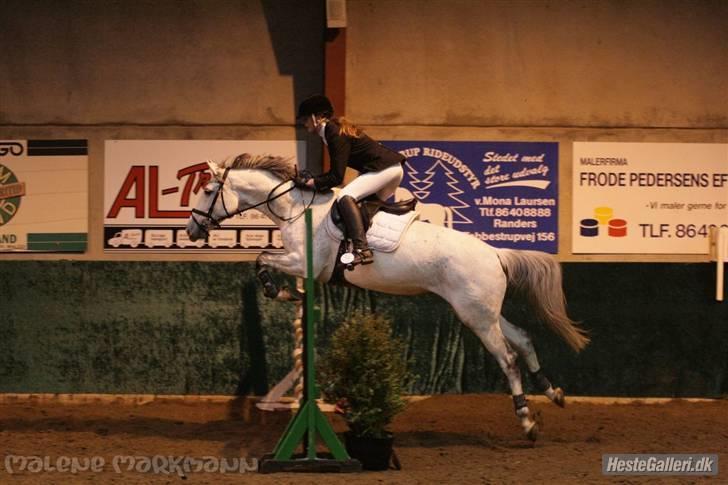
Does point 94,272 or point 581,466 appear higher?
point 94,272

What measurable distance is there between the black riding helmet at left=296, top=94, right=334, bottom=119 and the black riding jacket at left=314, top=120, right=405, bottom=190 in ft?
0.39

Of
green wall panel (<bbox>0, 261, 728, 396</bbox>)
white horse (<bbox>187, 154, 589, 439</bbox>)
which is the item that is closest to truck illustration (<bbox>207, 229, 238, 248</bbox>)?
green wall panel (<bbox>0, 261, 728, 396</bbox>)

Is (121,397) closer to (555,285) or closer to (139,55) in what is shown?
(139,55)

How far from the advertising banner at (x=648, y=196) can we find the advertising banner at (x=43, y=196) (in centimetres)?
Result: 461

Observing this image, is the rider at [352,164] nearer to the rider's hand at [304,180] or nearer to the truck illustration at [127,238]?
the rider's hand at [304,180]

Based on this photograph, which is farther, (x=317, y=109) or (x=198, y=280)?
(x=198, y=280)

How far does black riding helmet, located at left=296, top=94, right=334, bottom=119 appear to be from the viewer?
7.68 m

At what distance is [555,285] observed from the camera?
7.98 meters

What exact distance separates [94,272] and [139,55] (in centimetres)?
205

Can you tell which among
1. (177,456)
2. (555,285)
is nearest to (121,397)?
(177,456)

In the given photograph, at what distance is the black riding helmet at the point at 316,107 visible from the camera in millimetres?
7684

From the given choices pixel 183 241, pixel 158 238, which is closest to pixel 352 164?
pixel 183 241

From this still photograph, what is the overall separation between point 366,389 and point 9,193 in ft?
15.6

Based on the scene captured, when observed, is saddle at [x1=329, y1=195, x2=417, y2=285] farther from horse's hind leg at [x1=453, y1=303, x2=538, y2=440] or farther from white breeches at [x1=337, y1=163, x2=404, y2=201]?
horse's hind leg at [x1=453, y1=303, x2=538, y2=440]
